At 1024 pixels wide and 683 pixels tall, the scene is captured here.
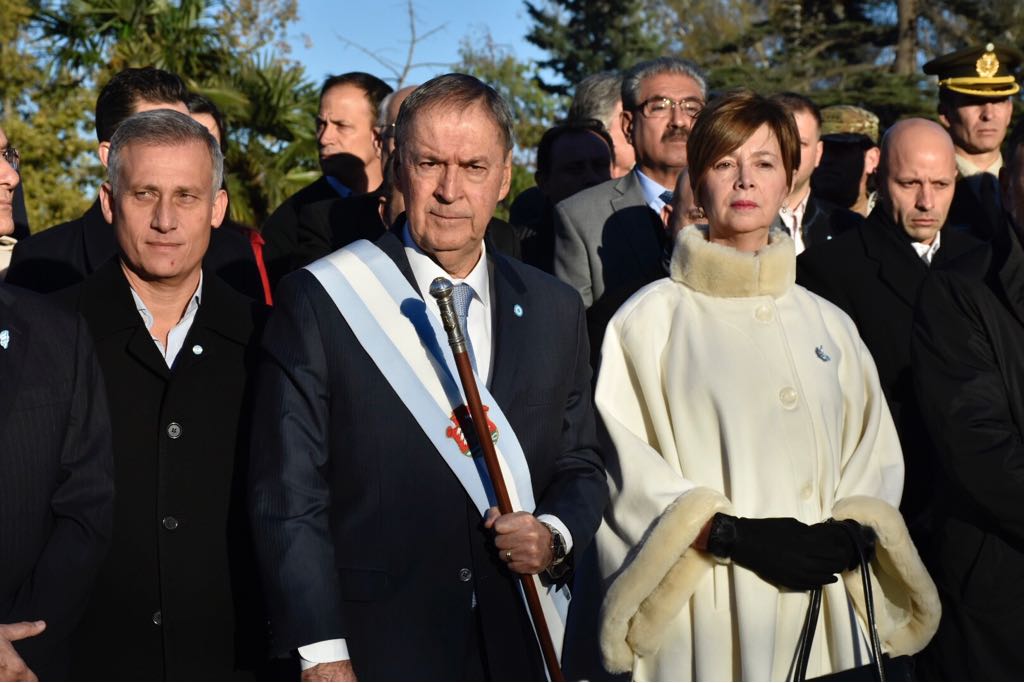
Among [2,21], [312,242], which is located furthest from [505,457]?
→ [2,21]

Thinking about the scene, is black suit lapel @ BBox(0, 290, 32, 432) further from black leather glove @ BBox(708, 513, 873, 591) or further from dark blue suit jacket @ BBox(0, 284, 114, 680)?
black leather glove @ BBox(708, 513, 873, 591)

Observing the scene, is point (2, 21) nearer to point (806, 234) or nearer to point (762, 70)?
point (762, 70)

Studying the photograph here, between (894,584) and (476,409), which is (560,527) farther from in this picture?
(894,584)

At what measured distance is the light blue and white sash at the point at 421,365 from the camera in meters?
3.63

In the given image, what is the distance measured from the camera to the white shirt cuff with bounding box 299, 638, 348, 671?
132 inches

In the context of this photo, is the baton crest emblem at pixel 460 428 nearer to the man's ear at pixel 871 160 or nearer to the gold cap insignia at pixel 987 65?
the gold cap insignia at pixel 987 65

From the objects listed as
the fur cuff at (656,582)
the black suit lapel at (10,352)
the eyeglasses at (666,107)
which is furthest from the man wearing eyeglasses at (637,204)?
the black suit lapel at (10,352)

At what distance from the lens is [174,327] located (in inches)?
159

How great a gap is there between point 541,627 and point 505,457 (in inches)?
16.8

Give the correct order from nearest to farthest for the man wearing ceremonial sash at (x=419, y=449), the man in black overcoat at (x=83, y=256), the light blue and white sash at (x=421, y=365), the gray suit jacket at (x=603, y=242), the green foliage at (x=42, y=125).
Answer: the man wearing ceremonial sash at (x=419, y=449) → the light blue and white sash at (x=421, y=365) → the man in black overcoat at (x=83, y=256) → the gray suit jacket at (x=603, y=242) → the green foliage at (x=42, y=125)

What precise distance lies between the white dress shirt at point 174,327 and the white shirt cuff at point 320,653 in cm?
96

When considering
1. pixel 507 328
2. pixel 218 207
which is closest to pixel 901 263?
pixel 507 328

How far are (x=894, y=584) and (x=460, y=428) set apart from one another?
1.40 meters

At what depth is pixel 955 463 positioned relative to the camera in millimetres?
4273
